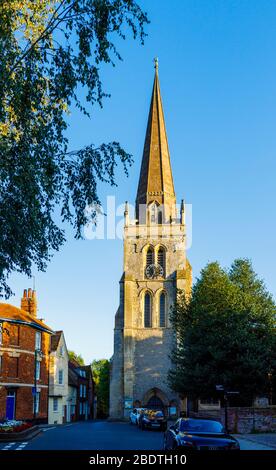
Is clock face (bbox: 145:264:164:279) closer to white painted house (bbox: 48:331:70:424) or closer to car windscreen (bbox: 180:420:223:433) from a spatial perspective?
white painted house (bbox: 48:331:70:424)

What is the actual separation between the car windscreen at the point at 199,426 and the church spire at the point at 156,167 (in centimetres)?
4726

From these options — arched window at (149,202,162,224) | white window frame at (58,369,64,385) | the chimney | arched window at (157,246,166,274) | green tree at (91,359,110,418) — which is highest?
arched window at (149,202,162,224)

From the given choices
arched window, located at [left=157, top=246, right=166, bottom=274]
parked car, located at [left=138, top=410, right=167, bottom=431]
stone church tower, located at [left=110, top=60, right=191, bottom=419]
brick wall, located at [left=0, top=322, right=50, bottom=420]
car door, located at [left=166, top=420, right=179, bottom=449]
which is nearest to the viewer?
car door, located at [left=166, top=420, right=179, bottom=449]

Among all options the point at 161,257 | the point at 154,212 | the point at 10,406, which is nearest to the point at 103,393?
the point at 161,257

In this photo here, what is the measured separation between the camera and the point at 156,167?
6469 cm

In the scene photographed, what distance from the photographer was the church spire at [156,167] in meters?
63.1

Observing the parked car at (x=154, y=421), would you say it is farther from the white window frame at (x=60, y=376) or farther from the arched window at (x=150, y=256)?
the arched window at (x=150, y=256)

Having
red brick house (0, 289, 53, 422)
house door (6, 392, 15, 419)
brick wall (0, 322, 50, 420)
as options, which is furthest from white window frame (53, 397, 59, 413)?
house door (6, 392, 15, 419)

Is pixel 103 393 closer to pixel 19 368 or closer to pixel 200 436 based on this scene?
pixel 19 368

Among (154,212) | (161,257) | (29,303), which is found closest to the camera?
(29,303)

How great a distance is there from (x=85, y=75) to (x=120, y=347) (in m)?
44.7

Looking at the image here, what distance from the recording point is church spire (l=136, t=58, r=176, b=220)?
207 ft

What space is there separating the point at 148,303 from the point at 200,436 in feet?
144
